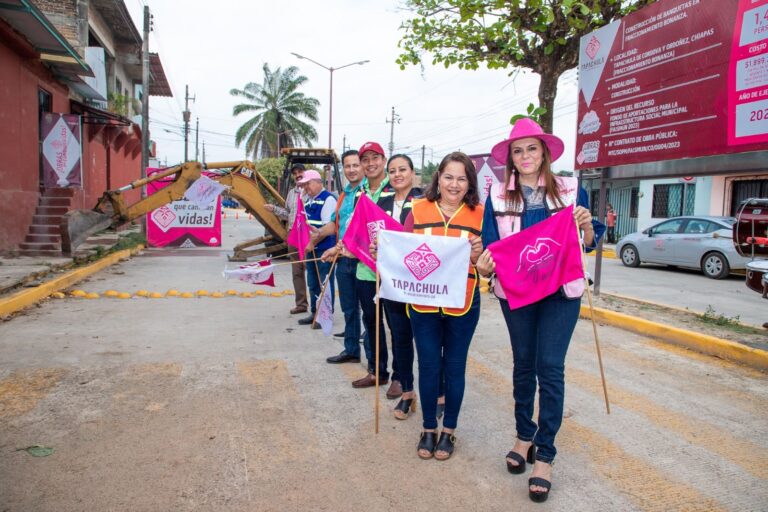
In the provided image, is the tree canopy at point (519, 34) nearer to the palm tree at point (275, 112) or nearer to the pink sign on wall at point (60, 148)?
the pink sign on wall at point (60, 148)

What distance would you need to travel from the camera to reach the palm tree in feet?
162

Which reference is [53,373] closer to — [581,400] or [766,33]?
[581,400]

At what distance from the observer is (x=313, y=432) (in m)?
3.83

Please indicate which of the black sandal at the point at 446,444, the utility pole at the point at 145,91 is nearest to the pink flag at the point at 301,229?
the black sandal at the point at 446,444

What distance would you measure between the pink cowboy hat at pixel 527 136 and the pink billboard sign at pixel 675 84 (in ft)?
12.5

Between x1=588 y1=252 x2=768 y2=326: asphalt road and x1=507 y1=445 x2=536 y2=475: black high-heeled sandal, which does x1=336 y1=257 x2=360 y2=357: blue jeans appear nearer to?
x1=507 y1=445 x2=536 y2=475: black high-heeled sandal

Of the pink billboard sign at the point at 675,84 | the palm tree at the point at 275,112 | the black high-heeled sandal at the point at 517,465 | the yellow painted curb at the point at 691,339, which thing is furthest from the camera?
the palm tree at the point at 275,112

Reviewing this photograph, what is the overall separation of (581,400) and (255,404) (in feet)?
8.58

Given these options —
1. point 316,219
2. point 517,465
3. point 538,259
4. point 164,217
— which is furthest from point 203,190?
point 517,465

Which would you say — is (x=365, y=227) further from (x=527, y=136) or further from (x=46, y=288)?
(x=46, y=288)

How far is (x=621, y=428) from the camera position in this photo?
400 centimetres

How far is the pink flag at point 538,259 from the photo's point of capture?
3195 millimetres

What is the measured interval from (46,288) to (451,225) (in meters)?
7.72

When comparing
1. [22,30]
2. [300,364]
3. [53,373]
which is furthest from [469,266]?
[22,30]
